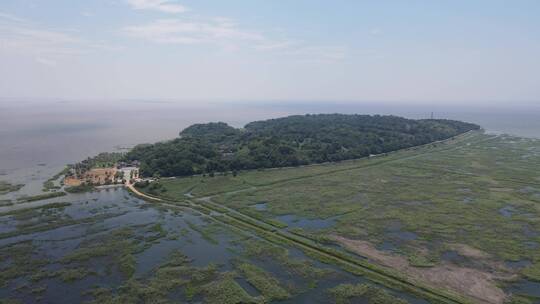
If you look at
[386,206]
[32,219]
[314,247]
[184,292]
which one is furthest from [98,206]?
[386,206]

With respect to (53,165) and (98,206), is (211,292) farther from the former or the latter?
(53,165)

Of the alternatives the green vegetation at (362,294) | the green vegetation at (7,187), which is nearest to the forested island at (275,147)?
the green vegetation at (7,187)

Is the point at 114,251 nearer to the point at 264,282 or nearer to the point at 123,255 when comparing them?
the point at 123,255

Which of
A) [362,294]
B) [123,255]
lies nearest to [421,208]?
[362,294]

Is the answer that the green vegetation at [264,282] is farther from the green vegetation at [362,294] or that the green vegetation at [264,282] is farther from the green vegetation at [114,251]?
the green vegetation at [114,251]

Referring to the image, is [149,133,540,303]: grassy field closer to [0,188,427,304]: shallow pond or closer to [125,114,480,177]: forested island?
[125,114,480,177]: forested island

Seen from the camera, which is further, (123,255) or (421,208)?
(421,208)

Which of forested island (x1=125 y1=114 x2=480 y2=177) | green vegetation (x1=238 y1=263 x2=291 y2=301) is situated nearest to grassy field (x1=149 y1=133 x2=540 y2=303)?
forested island (x1=125 y1=114 x2=480 y2=177)
